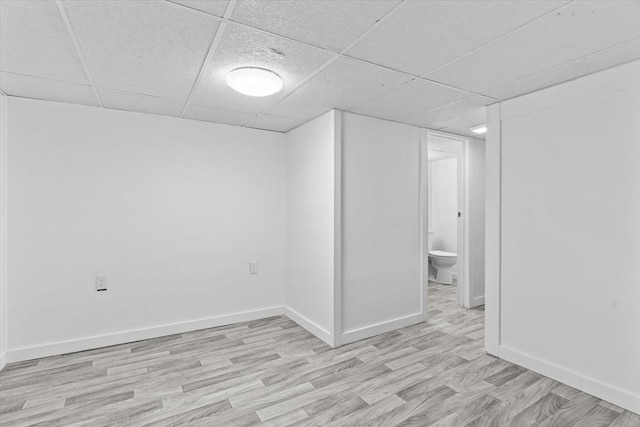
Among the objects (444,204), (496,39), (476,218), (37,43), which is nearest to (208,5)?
(37,43)

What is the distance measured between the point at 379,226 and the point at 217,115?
2.02m

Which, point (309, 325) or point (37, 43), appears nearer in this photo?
point (37, 43)

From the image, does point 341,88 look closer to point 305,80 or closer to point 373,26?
point 305,80

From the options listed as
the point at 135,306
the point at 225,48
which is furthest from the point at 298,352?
the point at 225,48

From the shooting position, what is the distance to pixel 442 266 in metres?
5.52

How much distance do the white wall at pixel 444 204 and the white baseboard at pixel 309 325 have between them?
361 cm

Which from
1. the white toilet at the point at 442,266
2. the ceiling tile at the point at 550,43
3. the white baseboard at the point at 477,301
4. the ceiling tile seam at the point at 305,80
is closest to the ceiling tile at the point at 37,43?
the ceiling tile seam at the point at 305,80

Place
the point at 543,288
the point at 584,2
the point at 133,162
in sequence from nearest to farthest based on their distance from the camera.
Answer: the point at 584,2 → the point at 543,288 → the point at 133,162

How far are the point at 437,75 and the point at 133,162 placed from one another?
2866 mm

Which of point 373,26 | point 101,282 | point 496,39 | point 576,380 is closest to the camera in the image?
point 373,26

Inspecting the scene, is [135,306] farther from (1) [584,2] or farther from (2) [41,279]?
(1) [584,2]

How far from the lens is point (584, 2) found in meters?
1.45

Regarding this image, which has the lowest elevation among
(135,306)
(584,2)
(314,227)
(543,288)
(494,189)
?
(135,306)

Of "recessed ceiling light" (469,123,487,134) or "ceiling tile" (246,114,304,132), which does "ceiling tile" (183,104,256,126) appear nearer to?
"ceiling tile" (246,114,304,132)
